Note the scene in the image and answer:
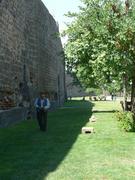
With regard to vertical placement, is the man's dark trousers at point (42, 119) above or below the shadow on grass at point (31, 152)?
above

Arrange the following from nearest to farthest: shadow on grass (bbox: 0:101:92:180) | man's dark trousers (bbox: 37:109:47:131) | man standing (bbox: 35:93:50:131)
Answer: shadow on grass (bbox: 0:101:92:180)
man's dark trousers (bbox: 37:109:47:131)
man standing (bbox: 35:93:50:131)

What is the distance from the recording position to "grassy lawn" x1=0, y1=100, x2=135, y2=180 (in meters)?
8.31

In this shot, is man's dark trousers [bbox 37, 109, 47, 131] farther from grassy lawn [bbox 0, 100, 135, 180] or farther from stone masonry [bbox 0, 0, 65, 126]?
stone masonry [bbox 0, 0, 65, 126]

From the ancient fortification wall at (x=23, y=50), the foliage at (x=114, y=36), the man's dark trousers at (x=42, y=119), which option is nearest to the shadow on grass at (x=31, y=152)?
the man's dark trousers at (x=42, y=119)

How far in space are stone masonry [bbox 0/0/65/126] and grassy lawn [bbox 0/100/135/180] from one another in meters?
5.20

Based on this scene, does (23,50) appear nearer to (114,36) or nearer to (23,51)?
(23,51)

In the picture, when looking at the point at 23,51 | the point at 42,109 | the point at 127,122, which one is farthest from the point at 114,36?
the point at 23,51

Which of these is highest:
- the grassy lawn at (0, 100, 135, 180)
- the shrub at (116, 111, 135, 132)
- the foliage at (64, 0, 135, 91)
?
the foliage at (64, 0, 135, 91)

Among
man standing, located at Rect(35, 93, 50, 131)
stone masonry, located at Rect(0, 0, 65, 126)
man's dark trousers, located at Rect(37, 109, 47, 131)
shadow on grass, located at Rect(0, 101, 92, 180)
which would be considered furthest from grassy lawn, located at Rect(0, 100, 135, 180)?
stone masonry, located at Rect(0, 0, 65, 126)

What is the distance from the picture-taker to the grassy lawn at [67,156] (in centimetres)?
831

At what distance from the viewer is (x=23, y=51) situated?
2409cm

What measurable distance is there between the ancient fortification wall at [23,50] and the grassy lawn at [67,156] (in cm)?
536

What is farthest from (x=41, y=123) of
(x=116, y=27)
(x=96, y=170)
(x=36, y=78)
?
(x=36, y=78)

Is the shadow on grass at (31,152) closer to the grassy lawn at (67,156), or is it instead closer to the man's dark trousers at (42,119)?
the grassy lawn at (67,156)
